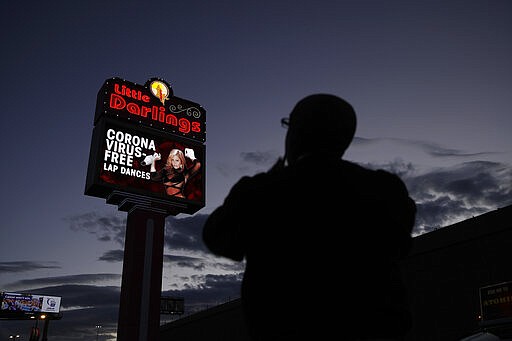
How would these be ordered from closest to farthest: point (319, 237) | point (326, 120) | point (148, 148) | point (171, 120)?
point (319, 237), point (326, 120), point (148, 148), point (171, 120)

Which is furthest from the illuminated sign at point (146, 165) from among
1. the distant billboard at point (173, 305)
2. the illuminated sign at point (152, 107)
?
the distant billboard at point (173, 305)

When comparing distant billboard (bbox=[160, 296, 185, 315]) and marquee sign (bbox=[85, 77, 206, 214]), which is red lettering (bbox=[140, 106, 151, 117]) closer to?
marquee sign (bbox=[85, 77, 206, 214])

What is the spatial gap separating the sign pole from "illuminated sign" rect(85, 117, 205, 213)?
868mm

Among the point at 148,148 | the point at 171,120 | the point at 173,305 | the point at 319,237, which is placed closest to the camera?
the point at 319,237

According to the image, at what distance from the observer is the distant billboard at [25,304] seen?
49.0 meters

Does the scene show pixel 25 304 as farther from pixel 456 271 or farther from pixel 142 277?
pixel 456 271

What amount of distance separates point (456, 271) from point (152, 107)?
11.8m

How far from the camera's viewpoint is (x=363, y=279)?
1510mm

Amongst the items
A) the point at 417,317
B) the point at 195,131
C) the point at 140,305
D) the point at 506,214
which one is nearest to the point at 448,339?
the point at 417,317

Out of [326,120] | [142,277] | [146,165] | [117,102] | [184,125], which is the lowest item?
[326,120]

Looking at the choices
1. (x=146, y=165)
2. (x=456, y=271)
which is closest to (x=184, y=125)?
(x=146, y=165)

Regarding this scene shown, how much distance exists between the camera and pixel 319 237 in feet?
5.06

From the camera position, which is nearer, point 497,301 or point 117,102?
point 497,301

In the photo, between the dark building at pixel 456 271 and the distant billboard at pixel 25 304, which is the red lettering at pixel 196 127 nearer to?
the dark building at pixel 456 271
